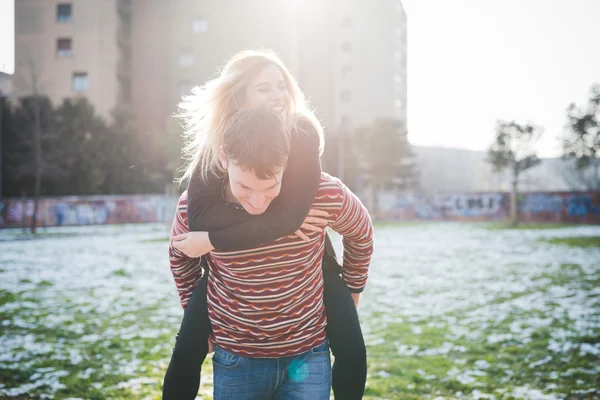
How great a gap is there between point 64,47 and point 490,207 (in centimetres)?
3999

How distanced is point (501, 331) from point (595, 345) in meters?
1.09

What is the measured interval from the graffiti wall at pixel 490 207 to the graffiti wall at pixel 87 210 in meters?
18.5

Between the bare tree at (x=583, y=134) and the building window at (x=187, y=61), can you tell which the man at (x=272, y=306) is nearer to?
the bare tree at (x=583, y=134)

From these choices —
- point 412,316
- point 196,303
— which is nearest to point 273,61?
point 196,303

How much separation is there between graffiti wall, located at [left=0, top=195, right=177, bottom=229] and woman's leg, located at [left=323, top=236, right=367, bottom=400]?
31416 millimetres

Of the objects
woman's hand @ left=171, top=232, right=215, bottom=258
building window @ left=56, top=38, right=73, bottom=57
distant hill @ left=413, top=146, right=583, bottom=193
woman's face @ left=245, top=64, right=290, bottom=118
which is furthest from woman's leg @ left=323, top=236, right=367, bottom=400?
distant hill @ left=413, top=146, right=583, bottom=193

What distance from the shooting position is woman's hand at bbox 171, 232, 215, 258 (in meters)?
2.12

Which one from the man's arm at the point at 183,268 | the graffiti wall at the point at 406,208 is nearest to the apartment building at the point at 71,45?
the graffiti wall at the point at 406,208

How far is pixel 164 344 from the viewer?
6133 millimetres

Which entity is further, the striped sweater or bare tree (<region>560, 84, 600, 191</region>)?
bare tree (<region>560, 84, 600, 191</region>)

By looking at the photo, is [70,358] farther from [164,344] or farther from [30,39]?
[30,39]

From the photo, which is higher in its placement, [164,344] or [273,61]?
[273,61]

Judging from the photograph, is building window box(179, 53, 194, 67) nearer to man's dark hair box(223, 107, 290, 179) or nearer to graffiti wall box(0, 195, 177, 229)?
graffiti wall box(0, 195, 177, 229)

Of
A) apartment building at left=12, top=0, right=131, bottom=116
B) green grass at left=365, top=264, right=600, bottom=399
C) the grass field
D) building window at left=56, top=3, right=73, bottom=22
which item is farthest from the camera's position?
building window at left=56, top=3, right=73, bottom=22
